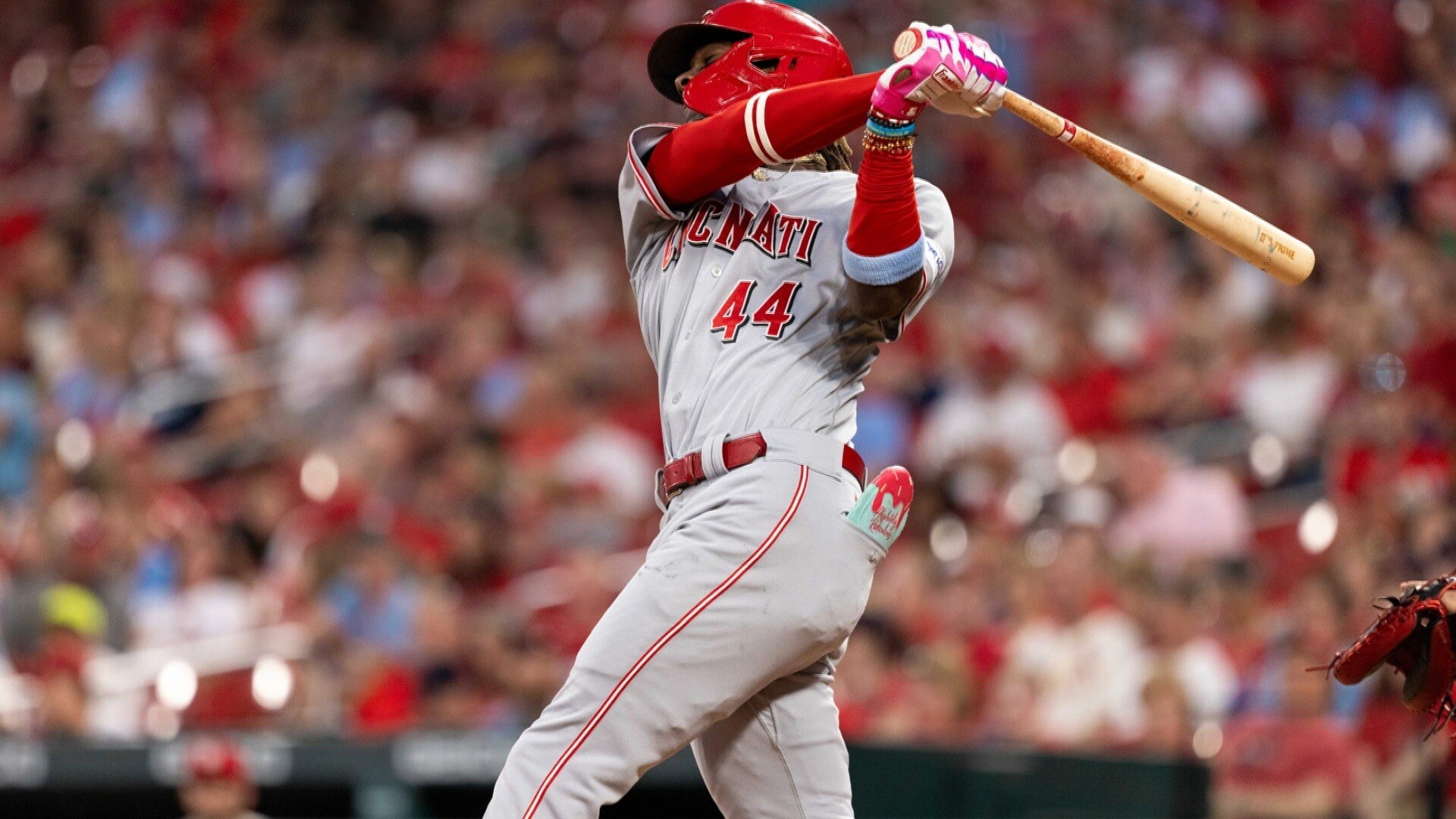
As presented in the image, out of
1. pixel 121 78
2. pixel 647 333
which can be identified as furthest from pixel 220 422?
pixel 647 333

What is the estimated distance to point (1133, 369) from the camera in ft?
26.5

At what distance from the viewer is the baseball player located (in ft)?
8.91

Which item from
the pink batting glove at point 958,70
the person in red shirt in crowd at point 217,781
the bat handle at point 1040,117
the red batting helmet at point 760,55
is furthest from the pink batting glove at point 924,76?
the person in red shirt in crowd at point 217,781

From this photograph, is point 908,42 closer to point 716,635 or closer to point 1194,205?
point 1194,205

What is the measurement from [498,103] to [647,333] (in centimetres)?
879

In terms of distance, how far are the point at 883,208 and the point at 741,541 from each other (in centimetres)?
53

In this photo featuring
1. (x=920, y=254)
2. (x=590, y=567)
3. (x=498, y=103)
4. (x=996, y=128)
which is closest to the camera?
(x=920, y=254)

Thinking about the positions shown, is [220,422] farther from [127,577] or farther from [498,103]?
[498,103]

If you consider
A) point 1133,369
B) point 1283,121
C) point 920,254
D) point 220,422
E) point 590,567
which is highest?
point 1283,121

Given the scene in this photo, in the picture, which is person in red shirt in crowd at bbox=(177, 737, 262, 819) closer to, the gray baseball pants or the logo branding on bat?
the gray baseball pants

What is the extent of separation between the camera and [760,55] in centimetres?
315

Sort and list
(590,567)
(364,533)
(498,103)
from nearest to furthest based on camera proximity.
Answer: (590,567) < (364,533) < (498,103)

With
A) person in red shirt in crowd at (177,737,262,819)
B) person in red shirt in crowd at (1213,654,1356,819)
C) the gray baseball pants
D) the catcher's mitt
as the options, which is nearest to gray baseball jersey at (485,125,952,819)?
the gray baseball pants

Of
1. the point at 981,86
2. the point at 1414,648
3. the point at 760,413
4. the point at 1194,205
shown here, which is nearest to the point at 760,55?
the point at 981,86
